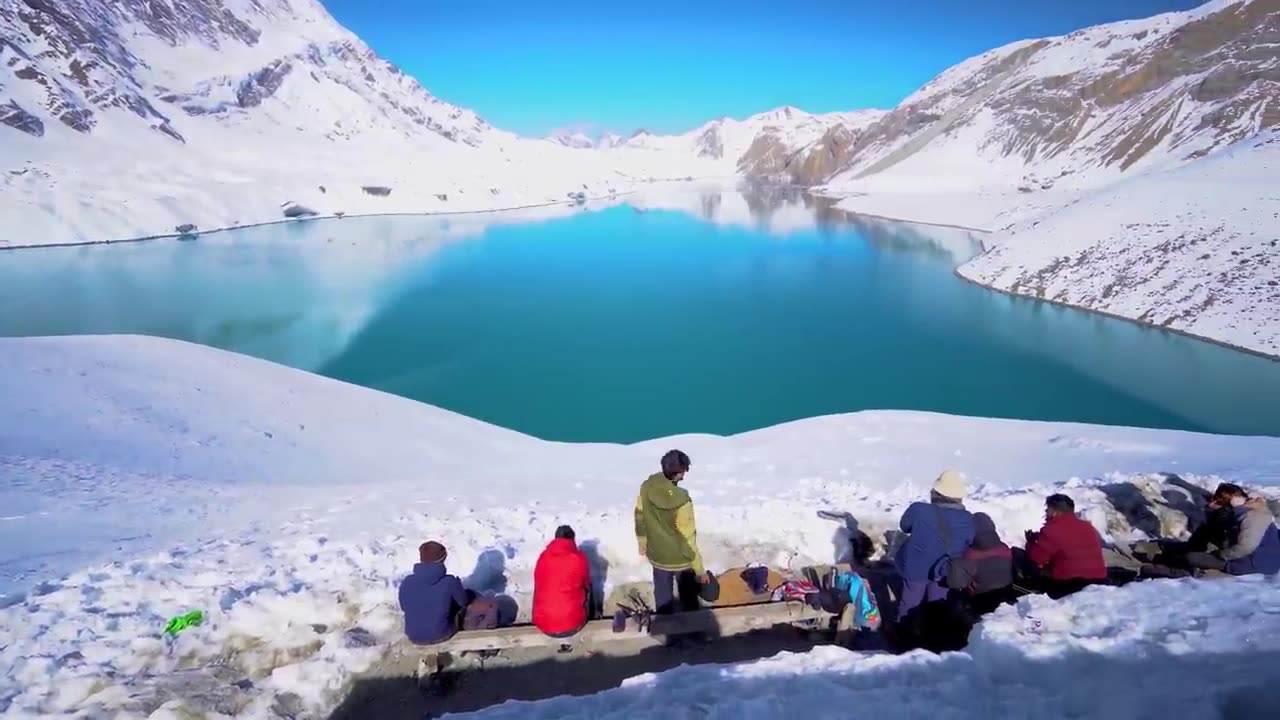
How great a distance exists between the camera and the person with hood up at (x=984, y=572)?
531cm

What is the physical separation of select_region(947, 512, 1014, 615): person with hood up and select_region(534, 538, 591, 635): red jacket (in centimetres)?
291

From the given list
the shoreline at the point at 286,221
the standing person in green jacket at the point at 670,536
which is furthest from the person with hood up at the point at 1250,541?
the shoreline at the point at 286,221

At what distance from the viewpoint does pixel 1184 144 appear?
250ft

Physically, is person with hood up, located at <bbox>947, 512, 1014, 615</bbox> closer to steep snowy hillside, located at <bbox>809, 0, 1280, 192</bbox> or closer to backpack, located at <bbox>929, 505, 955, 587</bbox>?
backpack, located at <bbox>929, 505, 955, 587</bbox>

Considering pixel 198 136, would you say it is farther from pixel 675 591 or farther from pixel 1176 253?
pixel 675 591

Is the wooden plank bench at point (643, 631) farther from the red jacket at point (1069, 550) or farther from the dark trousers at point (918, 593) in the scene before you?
the red jacket at point (1069, 550)

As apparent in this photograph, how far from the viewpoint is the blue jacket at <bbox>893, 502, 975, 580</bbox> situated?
5316 millimetres

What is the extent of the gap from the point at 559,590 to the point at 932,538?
2936 millimetres

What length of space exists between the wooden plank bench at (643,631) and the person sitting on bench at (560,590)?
0.12 metres

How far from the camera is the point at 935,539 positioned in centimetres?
531

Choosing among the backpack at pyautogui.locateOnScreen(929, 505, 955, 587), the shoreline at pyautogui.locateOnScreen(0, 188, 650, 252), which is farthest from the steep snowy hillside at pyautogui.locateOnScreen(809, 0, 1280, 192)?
the backpack at pyautogui.locateOnScreen(929, 505, 955, 587)

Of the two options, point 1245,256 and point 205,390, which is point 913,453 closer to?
point 205,390

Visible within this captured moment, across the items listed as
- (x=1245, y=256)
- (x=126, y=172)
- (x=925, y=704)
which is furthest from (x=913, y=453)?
(x=126, y=172)

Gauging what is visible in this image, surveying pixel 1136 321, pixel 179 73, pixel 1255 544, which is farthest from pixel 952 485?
pixel 179 73
